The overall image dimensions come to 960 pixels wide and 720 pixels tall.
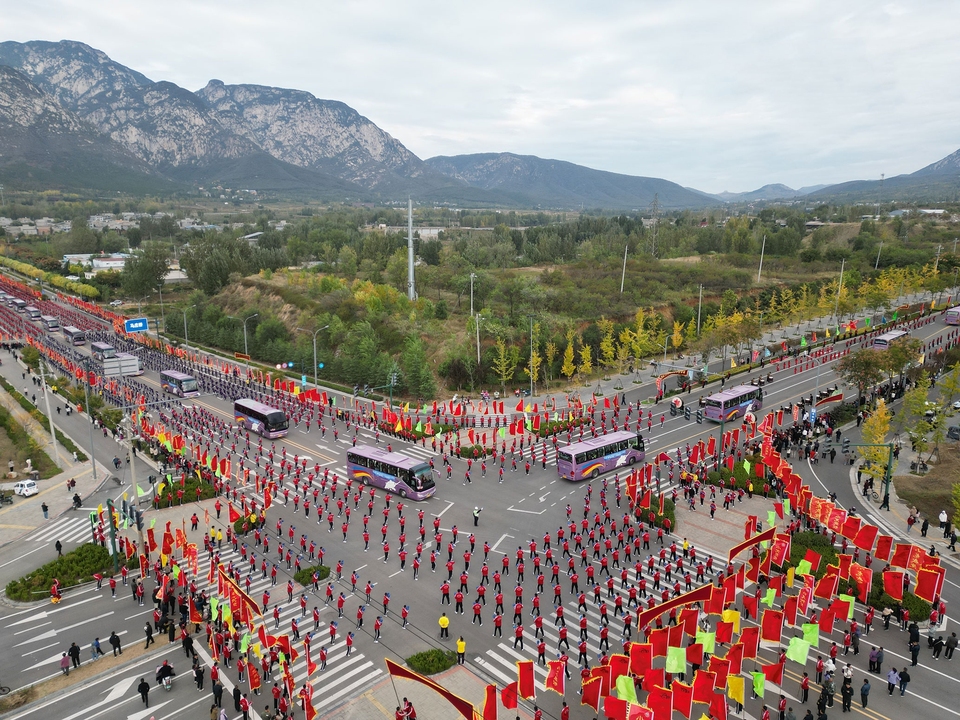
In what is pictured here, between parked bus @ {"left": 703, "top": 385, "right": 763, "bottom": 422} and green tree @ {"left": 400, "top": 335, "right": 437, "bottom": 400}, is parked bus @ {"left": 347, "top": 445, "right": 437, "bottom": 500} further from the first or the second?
parked bus @ {"left": 703, "top": 385, "right": 763, "bottom": 422}

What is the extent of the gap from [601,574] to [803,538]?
10.0m

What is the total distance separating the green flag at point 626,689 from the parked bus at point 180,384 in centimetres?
5057

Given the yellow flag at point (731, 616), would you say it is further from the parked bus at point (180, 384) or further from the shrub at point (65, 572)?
the parked bus at point (180, 384)

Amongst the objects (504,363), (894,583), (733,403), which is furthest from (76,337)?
(894,583)

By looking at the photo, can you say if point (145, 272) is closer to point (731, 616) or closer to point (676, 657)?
point (731, 616)

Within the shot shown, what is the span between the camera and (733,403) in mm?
46969

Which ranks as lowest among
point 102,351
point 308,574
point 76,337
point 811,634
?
point 76,337

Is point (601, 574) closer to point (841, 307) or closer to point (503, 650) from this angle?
point (503, 650)

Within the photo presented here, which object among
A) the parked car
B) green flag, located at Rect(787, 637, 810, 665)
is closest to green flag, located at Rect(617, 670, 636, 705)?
green flag, located at Rect(787, 637, 810, 665)

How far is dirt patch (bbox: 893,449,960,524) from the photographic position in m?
32.3

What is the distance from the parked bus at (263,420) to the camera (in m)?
45.1

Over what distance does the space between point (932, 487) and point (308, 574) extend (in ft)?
113

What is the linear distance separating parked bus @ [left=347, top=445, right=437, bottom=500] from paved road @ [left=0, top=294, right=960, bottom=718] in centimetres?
106

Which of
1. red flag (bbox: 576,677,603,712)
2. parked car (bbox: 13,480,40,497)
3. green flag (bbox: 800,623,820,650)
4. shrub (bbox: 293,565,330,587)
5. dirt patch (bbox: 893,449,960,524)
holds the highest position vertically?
green flag (bbox: 800,623,820,650)
